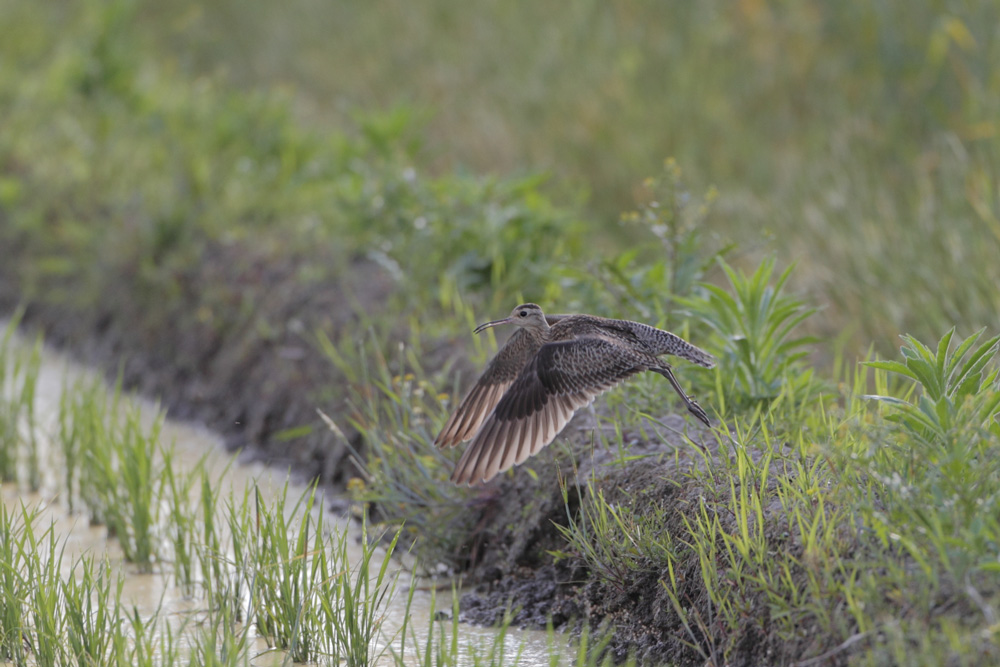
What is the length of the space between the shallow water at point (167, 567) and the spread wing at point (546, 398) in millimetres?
422

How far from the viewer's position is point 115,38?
27.8 feet

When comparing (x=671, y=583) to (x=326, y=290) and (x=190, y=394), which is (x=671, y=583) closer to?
(x=326, y=290)

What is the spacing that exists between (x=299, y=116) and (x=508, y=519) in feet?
18.7

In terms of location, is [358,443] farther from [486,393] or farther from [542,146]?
[542,146]

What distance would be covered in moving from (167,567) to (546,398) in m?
1.57

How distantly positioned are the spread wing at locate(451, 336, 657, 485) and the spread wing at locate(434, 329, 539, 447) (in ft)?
0.85

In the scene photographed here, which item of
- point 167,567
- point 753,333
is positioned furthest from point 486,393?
point 167,567

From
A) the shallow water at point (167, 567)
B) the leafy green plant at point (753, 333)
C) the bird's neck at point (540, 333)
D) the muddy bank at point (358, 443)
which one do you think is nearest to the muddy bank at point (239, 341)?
the muddy bank at point (358, 443)

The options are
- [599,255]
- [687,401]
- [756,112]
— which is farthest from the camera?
[756,112]

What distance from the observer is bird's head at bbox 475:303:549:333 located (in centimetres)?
299

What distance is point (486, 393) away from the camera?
3.23 meters

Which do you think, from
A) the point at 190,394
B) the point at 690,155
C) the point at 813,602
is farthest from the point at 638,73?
the point at 813,602

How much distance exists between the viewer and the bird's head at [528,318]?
299 cm

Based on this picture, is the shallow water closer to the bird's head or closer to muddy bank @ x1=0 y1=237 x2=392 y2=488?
muddy bank @ x1=0 y1=237 x2=392 y2=488
